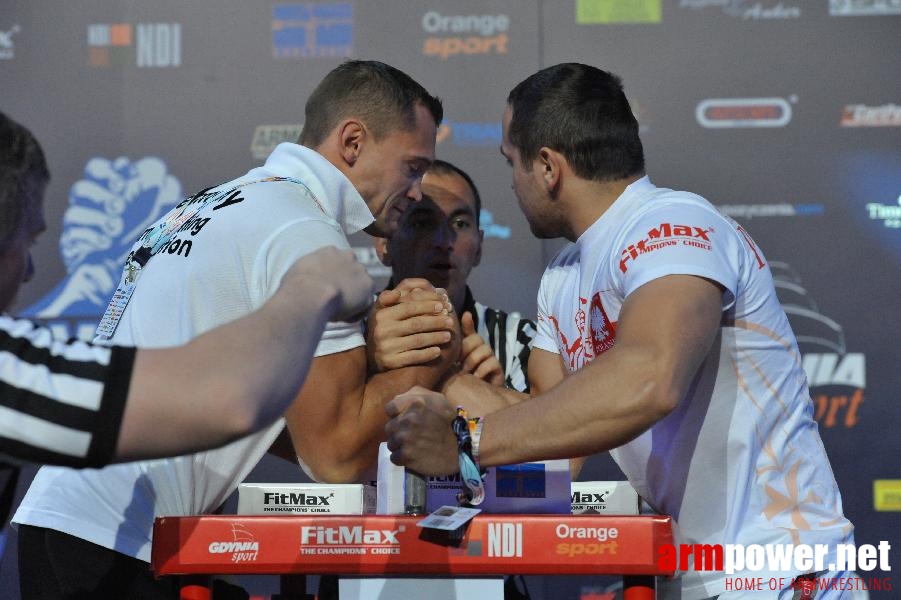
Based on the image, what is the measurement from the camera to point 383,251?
13.4 ft

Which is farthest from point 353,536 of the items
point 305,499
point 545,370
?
point 545,370

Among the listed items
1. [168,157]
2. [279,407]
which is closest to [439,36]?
[168,157]

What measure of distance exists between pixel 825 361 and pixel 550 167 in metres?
2.38

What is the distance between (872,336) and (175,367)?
377 centimetres

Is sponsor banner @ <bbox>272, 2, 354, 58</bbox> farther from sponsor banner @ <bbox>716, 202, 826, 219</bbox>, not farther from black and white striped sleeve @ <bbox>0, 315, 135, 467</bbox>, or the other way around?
black and white striped sleeve @ <bbox>0, 315, 135, 467</bbox>

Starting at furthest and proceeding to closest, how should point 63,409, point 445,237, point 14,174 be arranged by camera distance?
point 445,237, point 14,174, point 63,409

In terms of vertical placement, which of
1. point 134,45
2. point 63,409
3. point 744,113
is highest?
point 134,45

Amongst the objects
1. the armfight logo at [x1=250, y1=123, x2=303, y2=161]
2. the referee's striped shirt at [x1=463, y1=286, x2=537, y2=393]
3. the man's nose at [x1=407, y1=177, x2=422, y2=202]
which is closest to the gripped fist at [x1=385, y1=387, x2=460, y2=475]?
the man's nose at [x1=407, y1=177, x2=422, y2=202]

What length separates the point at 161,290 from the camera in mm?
1859

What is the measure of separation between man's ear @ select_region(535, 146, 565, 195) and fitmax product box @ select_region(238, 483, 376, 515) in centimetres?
81

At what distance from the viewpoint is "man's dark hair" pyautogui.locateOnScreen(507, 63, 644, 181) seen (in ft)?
7.44

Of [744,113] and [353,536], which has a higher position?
[744,113]

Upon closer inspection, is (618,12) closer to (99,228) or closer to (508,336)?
(508,336)

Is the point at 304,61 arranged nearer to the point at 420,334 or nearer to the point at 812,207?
the point at 812,207
